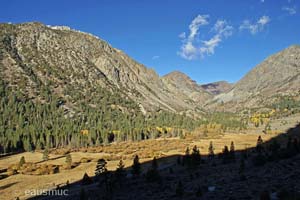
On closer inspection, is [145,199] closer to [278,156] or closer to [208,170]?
[208,170]

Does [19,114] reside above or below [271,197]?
above

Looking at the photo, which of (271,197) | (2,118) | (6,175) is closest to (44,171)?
(6,175)

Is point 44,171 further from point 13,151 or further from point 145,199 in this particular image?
point 13,151

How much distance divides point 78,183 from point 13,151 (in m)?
76.6

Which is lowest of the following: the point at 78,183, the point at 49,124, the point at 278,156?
the point at 78,183

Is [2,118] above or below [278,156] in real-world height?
above

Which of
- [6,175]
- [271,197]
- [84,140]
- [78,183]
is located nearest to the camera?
[271,197]

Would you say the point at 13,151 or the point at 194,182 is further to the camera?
the point at 13,151

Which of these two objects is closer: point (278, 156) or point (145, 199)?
point (145, 199)

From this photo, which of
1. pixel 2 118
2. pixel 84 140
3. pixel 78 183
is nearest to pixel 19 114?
pixel 2 118

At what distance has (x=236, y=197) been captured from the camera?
1264 inches

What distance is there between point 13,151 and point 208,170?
310 ft

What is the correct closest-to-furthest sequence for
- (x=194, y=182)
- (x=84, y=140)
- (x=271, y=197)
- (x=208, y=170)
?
(x=271, y=197)
(x=194, y=182)
(x=208, y=170)
(x=84, y=140)

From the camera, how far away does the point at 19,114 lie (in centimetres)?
18150
